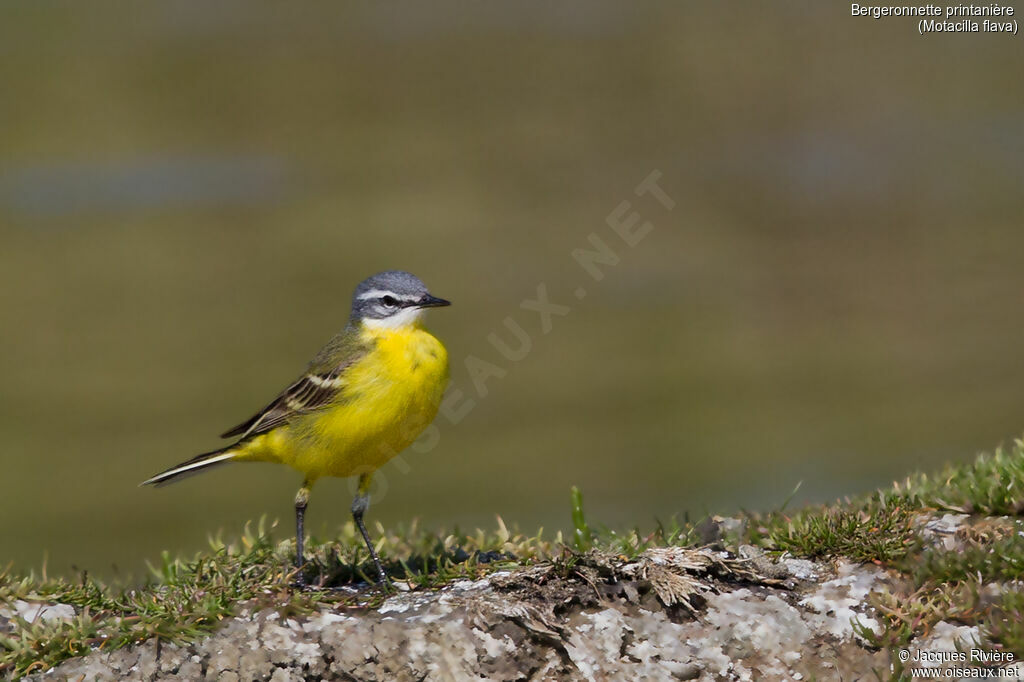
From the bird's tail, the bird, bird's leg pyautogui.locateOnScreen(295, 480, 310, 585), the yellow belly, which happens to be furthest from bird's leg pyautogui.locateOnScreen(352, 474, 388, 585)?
the bird's tail

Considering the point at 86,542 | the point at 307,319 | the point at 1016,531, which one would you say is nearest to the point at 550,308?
the point at 307,319

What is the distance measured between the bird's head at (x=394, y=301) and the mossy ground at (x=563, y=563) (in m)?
1.55

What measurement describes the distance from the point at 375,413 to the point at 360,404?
0.14m

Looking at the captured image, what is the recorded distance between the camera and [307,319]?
84.5ft

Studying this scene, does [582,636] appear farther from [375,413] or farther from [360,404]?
[360,404]

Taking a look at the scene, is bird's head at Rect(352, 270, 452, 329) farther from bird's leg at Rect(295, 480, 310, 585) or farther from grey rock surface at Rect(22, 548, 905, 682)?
grey rock surface at Rect(22, 548, 905, 682)

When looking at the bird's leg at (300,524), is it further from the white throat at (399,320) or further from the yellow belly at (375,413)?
the white throat at (399,320)

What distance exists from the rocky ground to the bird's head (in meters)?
2.40

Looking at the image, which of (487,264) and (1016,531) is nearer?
(1016,531)

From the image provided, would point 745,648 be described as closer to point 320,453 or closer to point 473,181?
point 320,453

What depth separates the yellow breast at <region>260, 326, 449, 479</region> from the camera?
830cm

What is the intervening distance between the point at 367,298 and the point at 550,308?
17016 mm

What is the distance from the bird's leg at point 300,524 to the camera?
814 centimetres

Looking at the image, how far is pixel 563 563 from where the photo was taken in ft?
23.6
